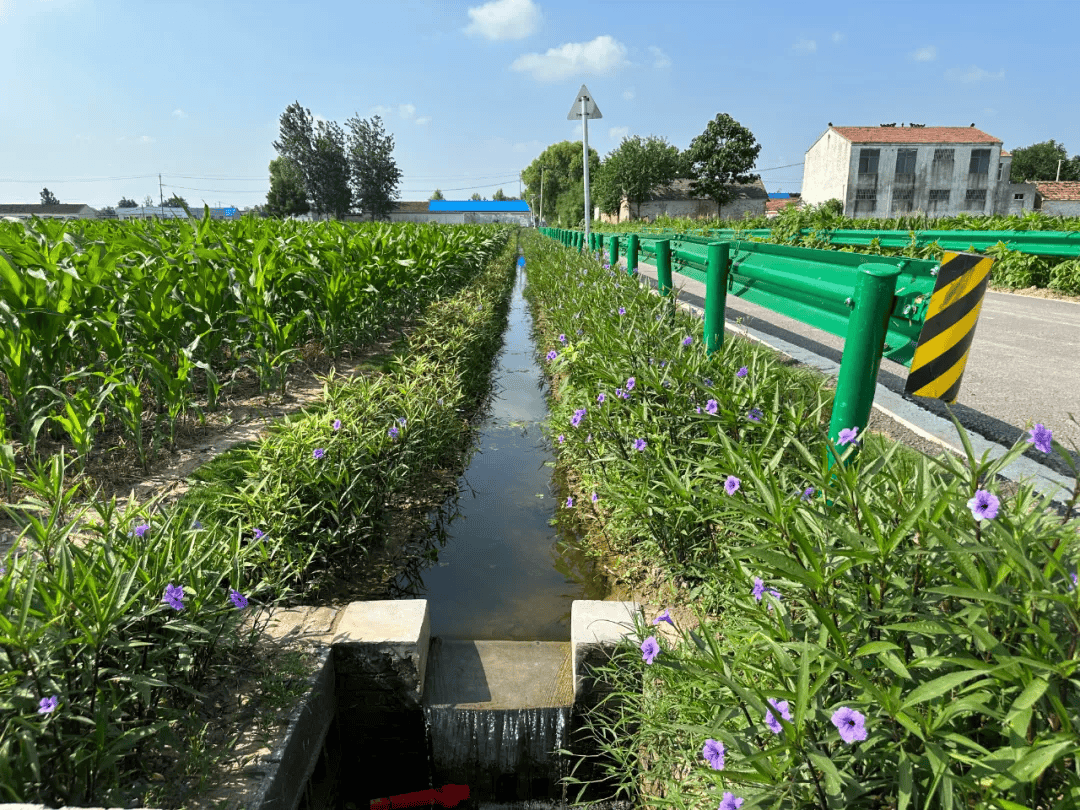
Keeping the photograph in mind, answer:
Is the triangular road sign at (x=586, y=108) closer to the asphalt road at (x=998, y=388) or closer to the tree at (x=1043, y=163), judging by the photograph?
the asphalt road at (x=998, y=388)

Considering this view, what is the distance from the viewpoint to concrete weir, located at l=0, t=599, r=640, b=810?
2523 mm

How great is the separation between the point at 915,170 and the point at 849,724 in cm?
6059

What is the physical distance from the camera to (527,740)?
104 inches

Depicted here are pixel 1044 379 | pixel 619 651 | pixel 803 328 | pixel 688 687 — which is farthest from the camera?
pixel 803 328

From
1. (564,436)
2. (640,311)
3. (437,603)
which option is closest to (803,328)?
(640,311)

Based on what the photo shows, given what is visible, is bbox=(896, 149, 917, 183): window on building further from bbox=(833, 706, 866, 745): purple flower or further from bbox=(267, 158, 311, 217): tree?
bbox=(267, 158, 311, 217): tree

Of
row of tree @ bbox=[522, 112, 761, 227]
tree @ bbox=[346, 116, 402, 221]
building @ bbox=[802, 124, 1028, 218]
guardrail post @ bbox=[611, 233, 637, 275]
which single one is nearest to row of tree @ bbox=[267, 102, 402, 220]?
tree @ bbox=[346, 116, 402, 221]

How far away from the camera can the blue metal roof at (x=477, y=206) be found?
104625mm

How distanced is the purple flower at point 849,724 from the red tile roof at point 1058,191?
226ft

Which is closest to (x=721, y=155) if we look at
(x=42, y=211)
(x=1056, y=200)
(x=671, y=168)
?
(x=671, y=168)

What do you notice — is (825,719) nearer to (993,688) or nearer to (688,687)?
(993,688)

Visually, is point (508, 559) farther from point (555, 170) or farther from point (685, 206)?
point (555, 170)

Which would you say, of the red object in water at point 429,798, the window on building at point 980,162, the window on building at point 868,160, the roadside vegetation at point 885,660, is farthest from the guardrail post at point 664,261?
the window on building at point 980,162

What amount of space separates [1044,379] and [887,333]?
127 inches
